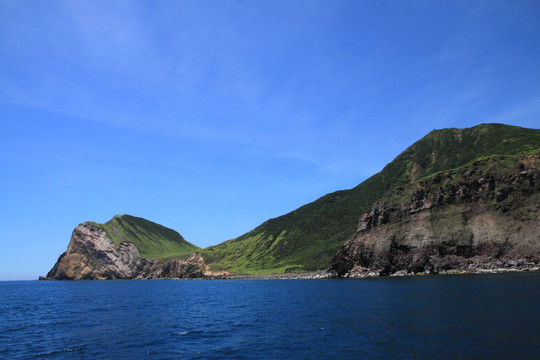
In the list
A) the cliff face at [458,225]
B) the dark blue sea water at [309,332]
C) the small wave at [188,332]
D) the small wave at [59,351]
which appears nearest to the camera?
the dark blue sea water at [309,332]

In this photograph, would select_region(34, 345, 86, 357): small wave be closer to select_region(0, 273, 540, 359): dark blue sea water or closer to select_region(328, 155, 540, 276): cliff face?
select_region(0, 273, 540, 359): dark blue sea water

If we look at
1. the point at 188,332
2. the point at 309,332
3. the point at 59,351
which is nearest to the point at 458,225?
the point at 309,332

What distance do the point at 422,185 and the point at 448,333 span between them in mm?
128005

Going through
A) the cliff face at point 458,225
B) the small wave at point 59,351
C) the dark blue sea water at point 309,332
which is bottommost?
the dark blue sea water at point 309,332

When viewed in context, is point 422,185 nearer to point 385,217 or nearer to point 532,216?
point 385,217

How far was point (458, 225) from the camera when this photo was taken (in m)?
124

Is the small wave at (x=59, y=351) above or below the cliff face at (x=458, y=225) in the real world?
below

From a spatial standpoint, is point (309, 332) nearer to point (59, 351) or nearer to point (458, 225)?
point (59, 351)

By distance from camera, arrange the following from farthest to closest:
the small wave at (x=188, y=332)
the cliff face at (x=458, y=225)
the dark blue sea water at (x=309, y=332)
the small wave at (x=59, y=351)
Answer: the cliff face at (x=458, y=225) < the small wave at (x=188, y=332) < the small wave at (x=59, y=351) < the dark blue sea water at (x=309, y=332)

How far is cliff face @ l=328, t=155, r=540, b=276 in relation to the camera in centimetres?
10906

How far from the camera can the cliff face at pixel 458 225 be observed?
109062 millimetres

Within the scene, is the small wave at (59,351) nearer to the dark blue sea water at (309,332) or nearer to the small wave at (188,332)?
the dark blue sea water at (309,332)

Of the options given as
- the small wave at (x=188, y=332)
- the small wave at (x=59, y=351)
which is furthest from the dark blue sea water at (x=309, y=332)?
the small wave at (x=188, y=332)

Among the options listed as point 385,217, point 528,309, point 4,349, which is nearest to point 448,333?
point 528,309
